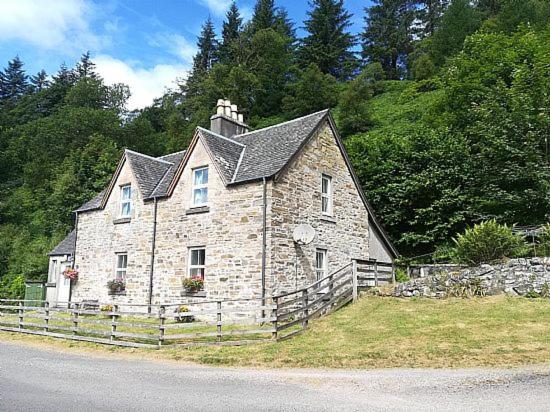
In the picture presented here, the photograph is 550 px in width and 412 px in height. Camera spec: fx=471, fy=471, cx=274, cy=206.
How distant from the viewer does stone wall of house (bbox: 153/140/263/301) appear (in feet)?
58.5

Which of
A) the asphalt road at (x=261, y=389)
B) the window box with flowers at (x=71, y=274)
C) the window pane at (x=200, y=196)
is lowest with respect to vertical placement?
the asphalt road at (x=261, y=389)

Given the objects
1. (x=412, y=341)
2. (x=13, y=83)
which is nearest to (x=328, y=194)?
(x=412, y=341)

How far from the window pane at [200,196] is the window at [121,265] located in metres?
5.30

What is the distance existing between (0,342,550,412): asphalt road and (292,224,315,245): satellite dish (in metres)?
7.83

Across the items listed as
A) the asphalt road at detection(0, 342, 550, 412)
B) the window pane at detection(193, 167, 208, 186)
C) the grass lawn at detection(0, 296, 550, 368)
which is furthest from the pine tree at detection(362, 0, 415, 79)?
the asphalt road at detection(0, 342, 550, 412)

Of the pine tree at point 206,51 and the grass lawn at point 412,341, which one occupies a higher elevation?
the pine tree at point 206,51

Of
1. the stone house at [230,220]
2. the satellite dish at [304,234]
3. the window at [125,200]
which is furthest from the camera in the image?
the window at [125,200]

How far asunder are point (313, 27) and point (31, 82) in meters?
53.1

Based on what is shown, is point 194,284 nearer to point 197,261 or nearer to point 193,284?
point 193,284

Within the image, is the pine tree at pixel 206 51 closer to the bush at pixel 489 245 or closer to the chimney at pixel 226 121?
the chimney at pixel 226 121

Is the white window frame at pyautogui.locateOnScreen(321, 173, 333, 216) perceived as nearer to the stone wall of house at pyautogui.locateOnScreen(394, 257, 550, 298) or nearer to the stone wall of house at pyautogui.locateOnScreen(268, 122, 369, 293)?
the stone wall of house at pyautogui.locateOnScreen(268, 122, 369, 293)

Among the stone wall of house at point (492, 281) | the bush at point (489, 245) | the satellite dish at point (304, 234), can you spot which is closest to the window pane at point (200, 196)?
the satellite dish at point (304, 234)

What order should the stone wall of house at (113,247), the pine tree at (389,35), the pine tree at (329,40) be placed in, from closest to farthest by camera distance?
the stone wall of house at (113,247) → the pine tree at (329,40) → the pine tree at (389,35)

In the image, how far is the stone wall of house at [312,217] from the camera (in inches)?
703
